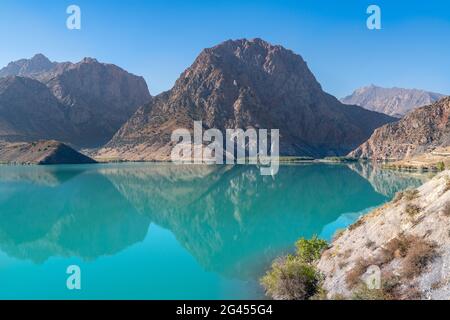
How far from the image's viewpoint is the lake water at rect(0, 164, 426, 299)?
26.5 meters

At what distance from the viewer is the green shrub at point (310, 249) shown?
2702 cm

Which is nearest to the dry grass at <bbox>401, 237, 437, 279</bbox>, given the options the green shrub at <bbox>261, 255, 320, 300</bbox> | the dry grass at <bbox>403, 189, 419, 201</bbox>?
the green shrub at <bbox>261, 255, 320, 300</bbox>

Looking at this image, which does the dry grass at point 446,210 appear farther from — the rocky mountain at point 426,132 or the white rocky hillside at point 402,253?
the rocky mountain at point 426,132

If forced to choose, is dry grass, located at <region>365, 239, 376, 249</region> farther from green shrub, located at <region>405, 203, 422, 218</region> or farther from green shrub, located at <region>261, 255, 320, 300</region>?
green shrub, located at <region>261, 255, 320, 300</region>

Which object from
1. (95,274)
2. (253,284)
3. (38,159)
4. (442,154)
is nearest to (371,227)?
(253,284)

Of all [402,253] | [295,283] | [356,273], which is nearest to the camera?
[402,253]

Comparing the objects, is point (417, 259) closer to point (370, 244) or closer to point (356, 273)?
point (356, 273)

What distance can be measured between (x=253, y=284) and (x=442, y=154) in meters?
124

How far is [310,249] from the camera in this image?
2756 centimetres

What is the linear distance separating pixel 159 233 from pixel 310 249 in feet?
80.8

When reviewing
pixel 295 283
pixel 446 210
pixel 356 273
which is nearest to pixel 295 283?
pixel 295 283

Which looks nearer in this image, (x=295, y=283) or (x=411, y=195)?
(x=295, y=283)

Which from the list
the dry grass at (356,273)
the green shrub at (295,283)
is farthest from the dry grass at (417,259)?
the green shrub at (295,283)
